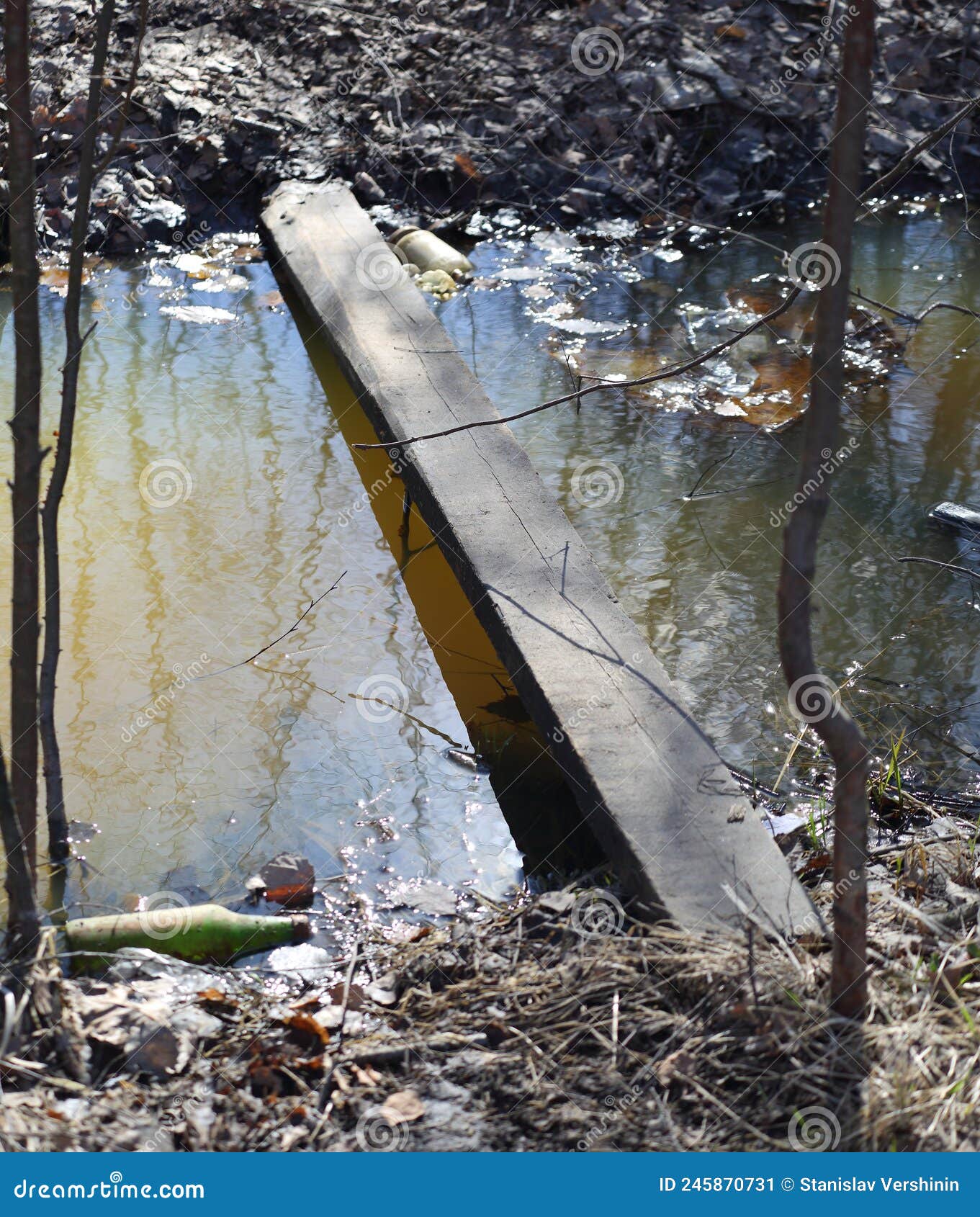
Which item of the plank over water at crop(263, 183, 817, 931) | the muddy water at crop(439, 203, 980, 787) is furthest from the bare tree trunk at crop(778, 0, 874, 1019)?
the muddy water at crop(439, 203, 980, 787)

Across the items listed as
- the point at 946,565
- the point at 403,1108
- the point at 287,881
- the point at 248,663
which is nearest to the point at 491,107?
the point at 248,663

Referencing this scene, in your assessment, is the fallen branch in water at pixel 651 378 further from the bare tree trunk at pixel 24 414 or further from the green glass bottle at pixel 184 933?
the green glass bottle at pixel 184 933

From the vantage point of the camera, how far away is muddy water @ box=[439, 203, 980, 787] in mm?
3127

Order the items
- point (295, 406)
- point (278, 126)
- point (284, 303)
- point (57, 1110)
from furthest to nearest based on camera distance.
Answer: point (278, 126), point (284, 303), point (295, 406), point (57, 1110)

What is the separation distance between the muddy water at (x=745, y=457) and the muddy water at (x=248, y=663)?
66 centimetres

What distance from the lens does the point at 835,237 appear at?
1.53 metres

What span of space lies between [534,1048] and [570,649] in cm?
110

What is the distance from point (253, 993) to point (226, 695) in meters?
1.15

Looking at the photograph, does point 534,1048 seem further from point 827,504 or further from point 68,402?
point 68,402

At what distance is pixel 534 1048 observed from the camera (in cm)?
194

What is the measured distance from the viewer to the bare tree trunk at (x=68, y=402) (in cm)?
200

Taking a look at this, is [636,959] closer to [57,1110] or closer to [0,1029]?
[57,1110]

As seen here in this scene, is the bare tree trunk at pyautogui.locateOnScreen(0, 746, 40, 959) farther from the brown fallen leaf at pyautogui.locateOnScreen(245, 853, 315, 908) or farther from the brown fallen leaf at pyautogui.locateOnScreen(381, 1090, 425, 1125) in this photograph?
the brown fallen leaf at pyautogui.locateOnScreen(381, 1090, 425, 1125)

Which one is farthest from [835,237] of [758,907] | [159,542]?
[159,542]
